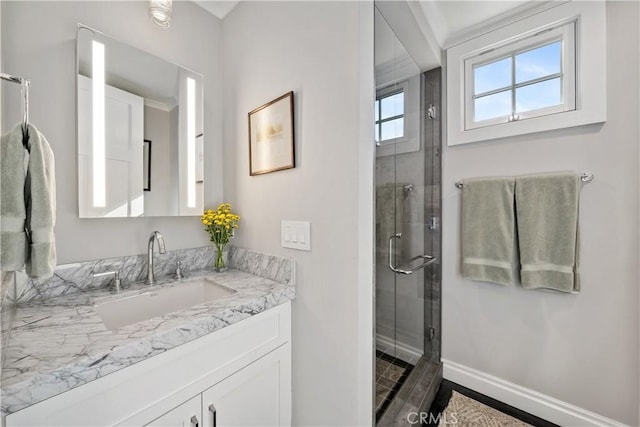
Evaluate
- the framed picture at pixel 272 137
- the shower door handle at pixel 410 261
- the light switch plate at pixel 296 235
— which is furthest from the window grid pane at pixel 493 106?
the light switch plate at pixel 296 235

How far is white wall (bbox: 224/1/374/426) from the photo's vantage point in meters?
0.94

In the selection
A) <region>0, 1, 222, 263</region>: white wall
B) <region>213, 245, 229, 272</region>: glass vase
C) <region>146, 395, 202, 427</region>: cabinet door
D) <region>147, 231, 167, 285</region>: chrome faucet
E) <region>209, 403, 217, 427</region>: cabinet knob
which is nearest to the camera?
<region>146, 395, 202, 427</region>: cabinet door

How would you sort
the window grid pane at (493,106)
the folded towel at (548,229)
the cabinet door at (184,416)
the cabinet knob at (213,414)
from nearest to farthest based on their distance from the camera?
1. the cabinet door at (184,416)
2. the cabinet knob at (213,414)
3. the folded towel at (548,229)
4. the window grid pane at (493,106)

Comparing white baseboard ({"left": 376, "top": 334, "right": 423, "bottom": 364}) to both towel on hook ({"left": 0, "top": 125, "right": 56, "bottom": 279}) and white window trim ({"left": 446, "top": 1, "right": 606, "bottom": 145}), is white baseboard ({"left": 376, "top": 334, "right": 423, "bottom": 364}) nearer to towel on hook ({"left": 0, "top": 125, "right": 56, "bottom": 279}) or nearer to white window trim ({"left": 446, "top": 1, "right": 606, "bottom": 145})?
towel on hook ({"left": 0, "top": 125, "right": 56, "bottom": 279})

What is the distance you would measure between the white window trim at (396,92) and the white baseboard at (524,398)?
1.57 meters

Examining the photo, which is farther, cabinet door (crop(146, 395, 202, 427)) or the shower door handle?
the shower door handle

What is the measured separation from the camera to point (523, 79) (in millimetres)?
1455

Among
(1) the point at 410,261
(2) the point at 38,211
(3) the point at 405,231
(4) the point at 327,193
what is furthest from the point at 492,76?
(2) the point at 38,211

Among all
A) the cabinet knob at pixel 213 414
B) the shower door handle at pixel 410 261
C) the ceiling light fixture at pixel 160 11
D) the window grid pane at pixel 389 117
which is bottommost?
the cabinet knob at pixel 213 414

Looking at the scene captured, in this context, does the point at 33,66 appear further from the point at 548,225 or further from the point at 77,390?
the point at 548,225

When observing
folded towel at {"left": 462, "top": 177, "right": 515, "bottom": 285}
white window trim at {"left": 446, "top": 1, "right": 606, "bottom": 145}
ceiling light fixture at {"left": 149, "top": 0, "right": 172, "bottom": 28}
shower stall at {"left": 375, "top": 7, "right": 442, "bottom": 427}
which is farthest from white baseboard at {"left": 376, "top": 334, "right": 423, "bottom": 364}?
ceiling light fixture at {"left": 149, "top": 0, "right": 172, "bottom": 28}

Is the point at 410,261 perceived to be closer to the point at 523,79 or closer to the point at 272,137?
the point at 272,137

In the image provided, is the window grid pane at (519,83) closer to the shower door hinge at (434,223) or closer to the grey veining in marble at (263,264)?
the shower door hinge at (434,223)

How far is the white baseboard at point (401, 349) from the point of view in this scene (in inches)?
43.9
